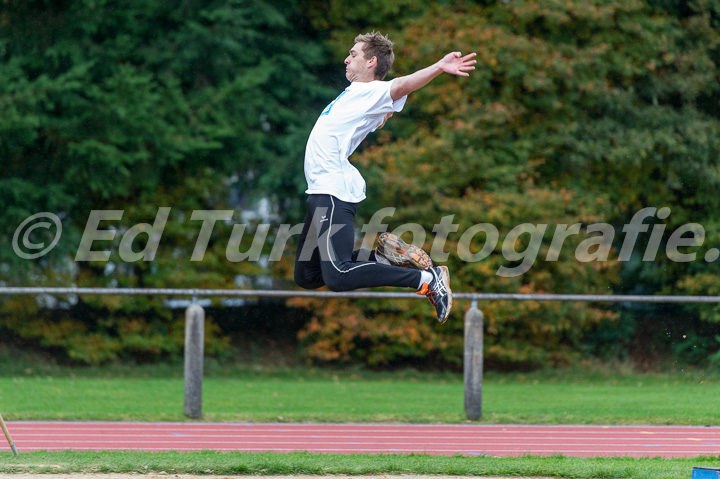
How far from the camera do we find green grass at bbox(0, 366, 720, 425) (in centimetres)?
1014

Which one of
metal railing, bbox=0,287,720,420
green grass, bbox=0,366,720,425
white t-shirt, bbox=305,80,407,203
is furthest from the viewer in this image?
green grass, bbox=0,366,720,425

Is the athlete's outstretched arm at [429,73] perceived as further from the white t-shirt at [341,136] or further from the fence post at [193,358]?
the fence post at [193,358]

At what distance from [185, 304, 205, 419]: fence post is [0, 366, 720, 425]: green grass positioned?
0.25 meters

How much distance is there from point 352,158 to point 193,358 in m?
9.02

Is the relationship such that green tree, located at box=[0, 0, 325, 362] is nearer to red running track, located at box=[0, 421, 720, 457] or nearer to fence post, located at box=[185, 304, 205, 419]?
fence post, located at box=[185, 304, 205, 419]

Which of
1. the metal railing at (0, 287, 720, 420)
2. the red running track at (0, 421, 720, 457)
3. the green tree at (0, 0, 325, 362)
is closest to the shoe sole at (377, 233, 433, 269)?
the red running track at (0, 421, 720, 457)

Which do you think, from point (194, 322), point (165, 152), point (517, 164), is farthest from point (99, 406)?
point (517, 164)

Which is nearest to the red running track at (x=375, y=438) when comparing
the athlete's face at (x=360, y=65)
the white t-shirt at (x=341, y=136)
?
the white t-shirt at (x=341, y=136)

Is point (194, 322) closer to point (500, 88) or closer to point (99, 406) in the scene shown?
point (99, 406)

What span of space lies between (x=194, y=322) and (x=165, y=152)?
872cm

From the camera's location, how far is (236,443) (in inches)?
320

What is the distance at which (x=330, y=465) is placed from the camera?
6477mm

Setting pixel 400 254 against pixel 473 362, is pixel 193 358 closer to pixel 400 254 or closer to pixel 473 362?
pixel 473 362

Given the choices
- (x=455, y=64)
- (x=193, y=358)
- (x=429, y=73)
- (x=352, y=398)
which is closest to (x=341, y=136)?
(x=429, y=73)
